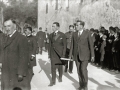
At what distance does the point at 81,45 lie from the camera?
7004mm

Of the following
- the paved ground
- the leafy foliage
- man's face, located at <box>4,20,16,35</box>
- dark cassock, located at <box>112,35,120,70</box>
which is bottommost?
the paved ground

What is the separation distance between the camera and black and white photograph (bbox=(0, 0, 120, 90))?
4.45m

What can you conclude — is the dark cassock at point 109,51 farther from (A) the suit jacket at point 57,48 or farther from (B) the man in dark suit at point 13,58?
(B) the man in dark suit at point 13,58

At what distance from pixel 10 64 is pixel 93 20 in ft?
42.3

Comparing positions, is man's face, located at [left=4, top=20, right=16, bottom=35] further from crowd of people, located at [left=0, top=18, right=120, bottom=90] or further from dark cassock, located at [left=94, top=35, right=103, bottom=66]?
dark cassock, located at [left=94, top=35, right=103, bottom=66]

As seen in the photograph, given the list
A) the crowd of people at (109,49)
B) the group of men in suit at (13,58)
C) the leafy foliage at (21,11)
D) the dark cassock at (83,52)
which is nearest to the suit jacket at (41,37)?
the crowd of people at (109,49)

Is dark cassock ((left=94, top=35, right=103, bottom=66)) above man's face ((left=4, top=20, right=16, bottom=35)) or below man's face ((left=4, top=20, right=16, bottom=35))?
below

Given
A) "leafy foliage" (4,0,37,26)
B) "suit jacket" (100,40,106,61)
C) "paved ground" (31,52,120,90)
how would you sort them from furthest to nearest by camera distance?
"leafy foliage" (4,0,37,26), "suit jacket" (100,40,106,61), "paved ground" (31,52,120,90)

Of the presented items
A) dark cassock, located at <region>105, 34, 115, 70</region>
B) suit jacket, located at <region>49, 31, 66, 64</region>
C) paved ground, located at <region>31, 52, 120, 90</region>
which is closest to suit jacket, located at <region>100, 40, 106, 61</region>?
dark cassock, located at <region>105, 34, 115, 70</region>

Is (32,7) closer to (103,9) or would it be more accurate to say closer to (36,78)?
(103,9)

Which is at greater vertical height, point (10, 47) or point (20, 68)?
point (10, 47)

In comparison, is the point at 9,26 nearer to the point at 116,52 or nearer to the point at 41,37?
the point at 116,52

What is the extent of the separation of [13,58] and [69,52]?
325cm

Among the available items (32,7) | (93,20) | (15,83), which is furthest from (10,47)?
Answer: (32,7)
